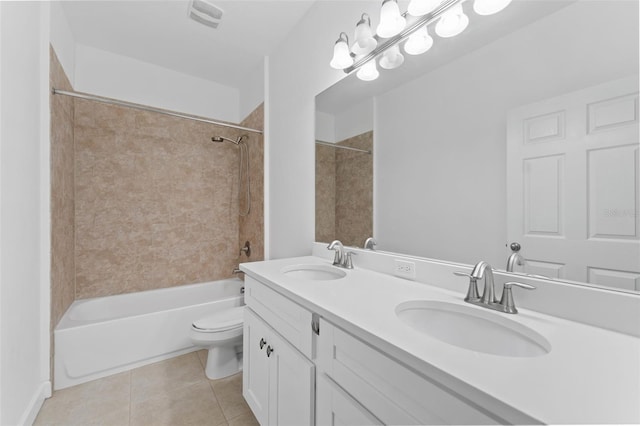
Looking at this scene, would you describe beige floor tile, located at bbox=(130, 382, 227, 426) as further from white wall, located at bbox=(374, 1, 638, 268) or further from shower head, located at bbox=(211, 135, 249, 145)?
shower head, located at bbox=(211, 135, 249, 145)

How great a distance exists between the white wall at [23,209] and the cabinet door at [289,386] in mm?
1138

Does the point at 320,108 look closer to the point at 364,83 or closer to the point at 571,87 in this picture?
the point at 364,83

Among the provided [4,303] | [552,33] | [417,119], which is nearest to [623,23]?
[552,33]

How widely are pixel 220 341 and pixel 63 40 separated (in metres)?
2.44

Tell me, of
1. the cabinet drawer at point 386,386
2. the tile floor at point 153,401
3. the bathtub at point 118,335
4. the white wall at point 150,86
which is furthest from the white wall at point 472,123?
the white wall at point 150,86

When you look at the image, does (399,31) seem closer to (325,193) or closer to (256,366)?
(325,193)

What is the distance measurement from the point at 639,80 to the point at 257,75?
8.69 ft

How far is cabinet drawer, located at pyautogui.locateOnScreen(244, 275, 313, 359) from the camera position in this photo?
0.93 metres

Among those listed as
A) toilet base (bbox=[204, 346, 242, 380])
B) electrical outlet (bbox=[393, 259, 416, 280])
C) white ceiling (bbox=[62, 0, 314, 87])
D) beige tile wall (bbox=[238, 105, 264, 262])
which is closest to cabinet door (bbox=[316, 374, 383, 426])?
electrical outlet (bbox=[393, 259, 416, 280])

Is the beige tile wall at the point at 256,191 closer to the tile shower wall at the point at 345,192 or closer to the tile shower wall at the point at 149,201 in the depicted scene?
the tile shower wall at the point at 149,201

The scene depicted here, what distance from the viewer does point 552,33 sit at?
785 millimetres

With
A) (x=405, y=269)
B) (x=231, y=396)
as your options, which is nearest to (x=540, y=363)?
(x=405, y=269)

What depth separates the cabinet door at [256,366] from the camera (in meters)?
1.20

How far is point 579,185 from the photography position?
2.43 ft
